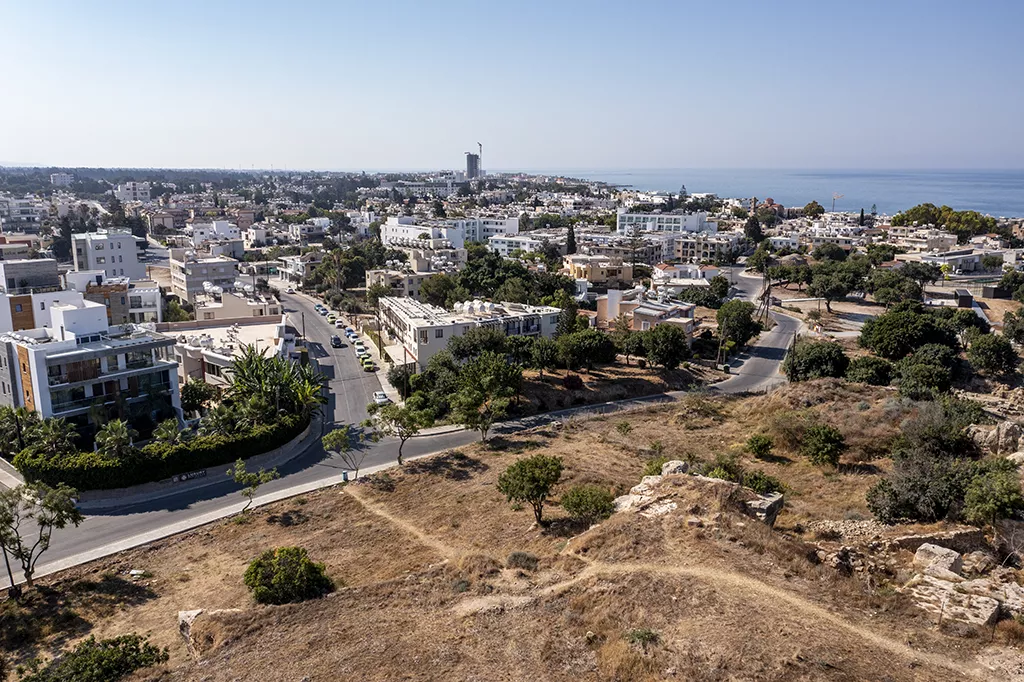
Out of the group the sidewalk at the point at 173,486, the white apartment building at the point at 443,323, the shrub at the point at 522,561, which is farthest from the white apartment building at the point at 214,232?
the shrub at the point at 522,561

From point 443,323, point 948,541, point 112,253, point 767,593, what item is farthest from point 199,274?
point 948,541

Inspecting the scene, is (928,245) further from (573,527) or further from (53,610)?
(53,610)

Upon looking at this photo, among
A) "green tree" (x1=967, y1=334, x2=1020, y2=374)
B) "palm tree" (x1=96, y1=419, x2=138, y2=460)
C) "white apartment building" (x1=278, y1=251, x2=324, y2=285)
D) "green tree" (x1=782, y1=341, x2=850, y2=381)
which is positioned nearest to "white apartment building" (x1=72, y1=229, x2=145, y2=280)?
"white apartment building" (x1=278, y1=251, x2=324, y2=285)

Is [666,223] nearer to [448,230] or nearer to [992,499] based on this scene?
[448,230]

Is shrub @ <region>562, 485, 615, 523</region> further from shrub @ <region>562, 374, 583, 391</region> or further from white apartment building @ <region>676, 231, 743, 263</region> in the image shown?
white apartment building @ <region>676, 231, 743, 263</region>

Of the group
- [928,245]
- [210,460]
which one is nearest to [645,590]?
[210,460]

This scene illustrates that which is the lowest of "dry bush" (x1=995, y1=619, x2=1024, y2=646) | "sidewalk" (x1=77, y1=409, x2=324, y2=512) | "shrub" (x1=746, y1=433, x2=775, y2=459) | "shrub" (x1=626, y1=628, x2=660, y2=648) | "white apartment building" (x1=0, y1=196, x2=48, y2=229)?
"sidewalk" (x1=77, y1=409, x2=324, y2=512)
